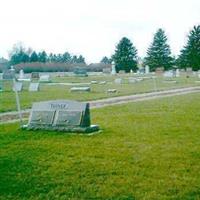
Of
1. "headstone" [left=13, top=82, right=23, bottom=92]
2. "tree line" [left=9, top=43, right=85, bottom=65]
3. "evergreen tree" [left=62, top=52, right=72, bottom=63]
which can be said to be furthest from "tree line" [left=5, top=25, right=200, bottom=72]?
"headstone" [left=13, top=82, right=23, bottom=92]

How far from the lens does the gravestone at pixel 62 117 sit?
34.8 ft

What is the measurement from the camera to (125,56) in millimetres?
76062

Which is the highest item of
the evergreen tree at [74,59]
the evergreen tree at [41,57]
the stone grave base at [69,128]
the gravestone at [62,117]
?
the gravestone at [62,117]

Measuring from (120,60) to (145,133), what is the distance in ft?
218

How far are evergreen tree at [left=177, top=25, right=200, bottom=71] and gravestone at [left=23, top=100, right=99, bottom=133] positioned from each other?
2492 inches

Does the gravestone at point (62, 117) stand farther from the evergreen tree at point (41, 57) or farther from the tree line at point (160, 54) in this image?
the evergreen tree at point (41, 57)

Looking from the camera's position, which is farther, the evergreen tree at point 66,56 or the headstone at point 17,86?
the evergreen tree at point 66,56

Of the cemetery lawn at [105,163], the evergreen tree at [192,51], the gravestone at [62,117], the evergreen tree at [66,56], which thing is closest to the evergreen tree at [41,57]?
the evergreen tree at [66,56]

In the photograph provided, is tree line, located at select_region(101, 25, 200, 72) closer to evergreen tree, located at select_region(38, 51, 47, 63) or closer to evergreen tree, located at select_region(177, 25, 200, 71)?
evergreen tree, located at select_region(177, 25, 200, 71)

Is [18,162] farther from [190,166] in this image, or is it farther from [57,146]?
[190,166]

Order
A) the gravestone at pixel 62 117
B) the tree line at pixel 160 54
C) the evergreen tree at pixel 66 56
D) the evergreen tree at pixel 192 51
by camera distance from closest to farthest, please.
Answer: the gravestone at pixel 62 117, the evergreen tree at pixel 192 51, the tree line at pixel 160 54, the evergreen tree at pixel 66 56

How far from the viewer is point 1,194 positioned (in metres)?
5.75

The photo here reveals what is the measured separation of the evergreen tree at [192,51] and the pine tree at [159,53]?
3327 mm

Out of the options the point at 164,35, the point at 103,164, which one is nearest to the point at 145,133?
the point at 103,164
